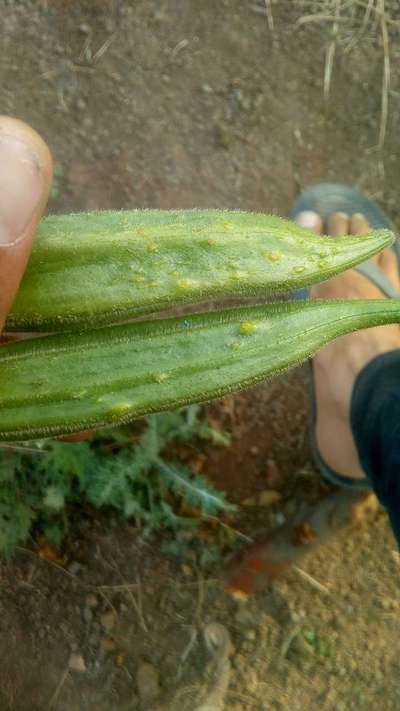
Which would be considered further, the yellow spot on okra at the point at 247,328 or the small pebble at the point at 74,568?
the small pebble at the point at 74,568

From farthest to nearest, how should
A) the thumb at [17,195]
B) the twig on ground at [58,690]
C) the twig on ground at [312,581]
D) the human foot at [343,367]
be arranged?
the twig on ground at [312,581] < the human foot at [343,367] < the twig on ground at [58,690] < the thumb at [17,195]

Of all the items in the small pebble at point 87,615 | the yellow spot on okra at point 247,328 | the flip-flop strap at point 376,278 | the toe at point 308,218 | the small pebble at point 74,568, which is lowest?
the small pebble at point 87,615

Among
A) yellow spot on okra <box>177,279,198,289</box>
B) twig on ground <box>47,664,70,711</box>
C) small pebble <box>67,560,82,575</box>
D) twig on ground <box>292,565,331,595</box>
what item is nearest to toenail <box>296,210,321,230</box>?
twig on ground <box>292,565,331,595</box>

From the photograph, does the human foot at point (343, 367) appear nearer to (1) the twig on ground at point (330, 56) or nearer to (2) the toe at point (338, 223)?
(2) the toe at point (338, 223)

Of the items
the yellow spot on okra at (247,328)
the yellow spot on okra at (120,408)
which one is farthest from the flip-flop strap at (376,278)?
the yellow spot on okra at (120,408)

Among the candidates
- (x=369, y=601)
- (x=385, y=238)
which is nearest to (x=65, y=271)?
(x=385, y=238)

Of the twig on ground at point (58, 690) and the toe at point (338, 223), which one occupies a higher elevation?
the toe at point (338, 223)

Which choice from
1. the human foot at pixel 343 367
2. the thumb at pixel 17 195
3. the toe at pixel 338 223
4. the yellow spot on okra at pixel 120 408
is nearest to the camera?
the thumb at pixel 17 195
